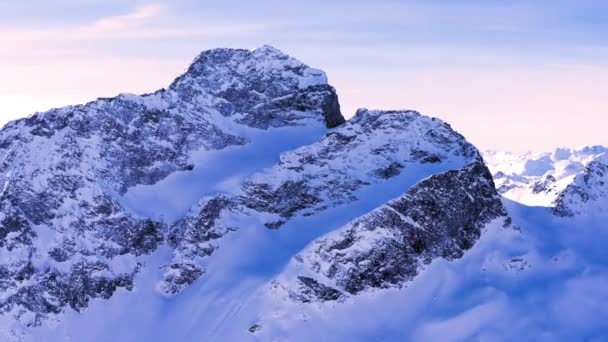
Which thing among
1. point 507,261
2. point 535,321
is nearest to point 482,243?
point 507,261

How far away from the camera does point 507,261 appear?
508 feet

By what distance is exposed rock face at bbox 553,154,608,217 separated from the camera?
6900 inches

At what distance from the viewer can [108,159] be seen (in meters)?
167

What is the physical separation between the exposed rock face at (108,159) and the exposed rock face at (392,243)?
2146cm

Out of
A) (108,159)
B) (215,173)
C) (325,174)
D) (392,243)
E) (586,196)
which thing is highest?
(108,159)

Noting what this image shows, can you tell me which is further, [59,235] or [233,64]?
[233,64]

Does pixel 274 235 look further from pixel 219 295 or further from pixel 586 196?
pixel 586 196

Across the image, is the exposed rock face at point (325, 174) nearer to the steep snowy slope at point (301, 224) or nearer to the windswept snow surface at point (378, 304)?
the steep snowy slope at point (301, 224)

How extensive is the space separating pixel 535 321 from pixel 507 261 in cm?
1427

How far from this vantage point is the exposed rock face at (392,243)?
476 feet

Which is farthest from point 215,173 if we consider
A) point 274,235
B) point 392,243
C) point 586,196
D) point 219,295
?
point 586,196

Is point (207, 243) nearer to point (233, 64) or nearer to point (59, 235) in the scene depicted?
point (59, 235)

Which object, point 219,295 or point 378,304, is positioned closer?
point 378,304

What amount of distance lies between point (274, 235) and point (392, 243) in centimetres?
2140
